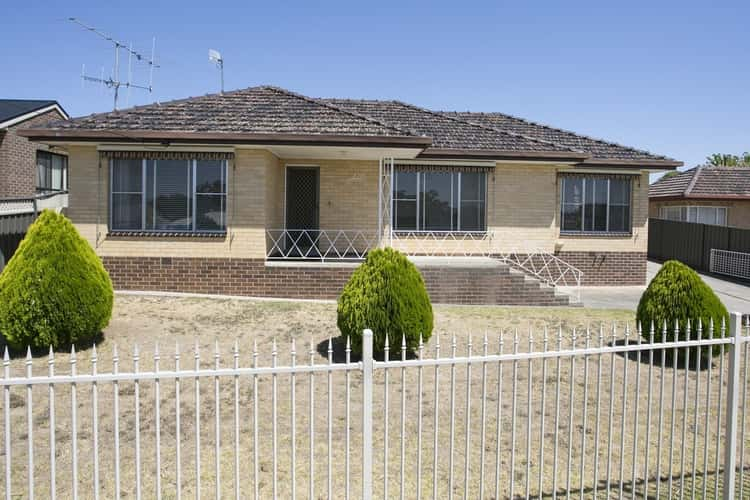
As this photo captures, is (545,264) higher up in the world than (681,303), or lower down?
higher up

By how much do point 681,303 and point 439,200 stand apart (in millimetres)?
9188

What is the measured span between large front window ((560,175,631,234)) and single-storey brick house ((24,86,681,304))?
39 mm

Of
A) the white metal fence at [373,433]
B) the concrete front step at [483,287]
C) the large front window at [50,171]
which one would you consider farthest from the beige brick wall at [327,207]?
the large front window at [50,171]

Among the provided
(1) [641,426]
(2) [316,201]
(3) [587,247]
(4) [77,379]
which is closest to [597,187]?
(3) [587,247]

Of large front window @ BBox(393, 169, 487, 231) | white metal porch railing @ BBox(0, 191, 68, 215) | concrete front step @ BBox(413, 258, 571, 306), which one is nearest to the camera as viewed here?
concrete front step @ BBox(413, 258, 571, 306)

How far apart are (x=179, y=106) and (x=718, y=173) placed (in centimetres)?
2435

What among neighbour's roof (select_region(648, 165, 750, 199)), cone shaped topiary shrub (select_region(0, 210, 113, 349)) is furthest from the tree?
cone shaped topiary shrub (select_region(0, 210, 113, 349))

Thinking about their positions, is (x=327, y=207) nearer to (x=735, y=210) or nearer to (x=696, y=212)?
(x=696, y=212)

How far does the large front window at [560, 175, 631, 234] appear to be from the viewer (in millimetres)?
18297

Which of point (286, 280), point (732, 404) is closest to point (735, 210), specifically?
point (286, 280)

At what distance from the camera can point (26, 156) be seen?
82.5ft

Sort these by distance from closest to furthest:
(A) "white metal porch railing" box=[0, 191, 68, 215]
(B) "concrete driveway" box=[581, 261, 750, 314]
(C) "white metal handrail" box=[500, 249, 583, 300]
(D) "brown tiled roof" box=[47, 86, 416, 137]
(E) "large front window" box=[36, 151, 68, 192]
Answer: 1. (D) "brown tiled roof" box=[47, 86, 416, 137]
2. (B) "concrete driveway" box=[581, 261, 750, 314]
3. (C) "white metal handrail" box=[500, 249, 583, 300]
4. (A) "white metal porch railing" box=[0, 191, 68, 215]
5. (E) "large front window" box=[36, 151, 68, 192]

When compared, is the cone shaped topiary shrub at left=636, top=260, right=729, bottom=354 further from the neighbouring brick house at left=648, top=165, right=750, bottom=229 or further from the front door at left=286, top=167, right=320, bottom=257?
the neighbouring brick house at left=648, top=165, right=750, bottom=229

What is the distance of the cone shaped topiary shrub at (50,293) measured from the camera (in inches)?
337
